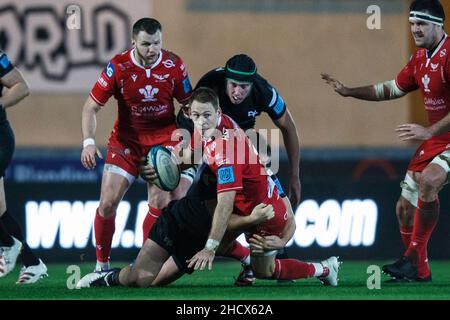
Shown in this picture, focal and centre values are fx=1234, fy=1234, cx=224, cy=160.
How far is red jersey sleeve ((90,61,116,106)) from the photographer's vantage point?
8297 mm

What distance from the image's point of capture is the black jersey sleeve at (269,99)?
328 inches

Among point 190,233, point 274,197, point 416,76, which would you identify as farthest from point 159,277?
point 416,76

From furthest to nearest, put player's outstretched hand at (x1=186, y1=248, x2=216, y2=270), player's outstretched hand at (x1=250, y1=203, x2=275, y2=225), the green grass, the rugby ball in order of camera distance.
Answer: the rugby ball → player's outstretched hand at (x1=250, y1=203, x2=275, y2=225) → the green grass → player's outstretched hand at (x1=186, y1=248, x2=216, y2=270)

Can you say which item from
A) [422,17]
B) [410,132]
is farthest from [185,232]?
[422,17]

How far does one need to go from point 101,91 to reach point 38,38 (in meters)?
7.13

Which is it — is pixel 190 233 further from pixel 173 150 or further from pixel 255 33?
pixel 255 33

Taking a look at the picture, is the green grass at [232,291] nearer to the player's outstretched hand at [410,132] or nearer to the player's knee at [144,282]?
the player's knee at [144,282]

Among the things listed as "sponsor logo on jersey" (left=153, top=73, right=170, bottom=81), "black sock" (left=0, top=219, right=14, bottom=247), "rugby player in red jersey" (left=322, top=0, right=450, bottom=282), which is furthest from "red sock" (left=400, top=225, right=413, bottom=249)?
"black sock" (left=0, top=219, right=14, bottom=247)

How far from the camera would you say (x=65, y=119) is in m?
15.5

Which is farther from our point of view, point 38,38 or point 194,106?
point 38,38

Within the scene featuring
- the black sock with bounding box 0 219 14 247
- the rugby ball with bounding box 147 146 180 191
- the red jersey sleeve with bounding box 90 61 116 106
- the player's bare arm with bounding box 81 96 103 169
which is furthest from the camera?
the black sock with bounding box 0 219 14 247

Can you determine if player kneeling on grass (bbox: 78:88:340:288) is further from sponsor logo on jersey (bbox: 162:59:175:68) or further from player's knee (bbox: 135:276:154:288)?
sponsor logo on jersey (bbox: 162:59:175:68)

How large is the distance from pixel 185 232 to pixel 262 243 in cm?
49

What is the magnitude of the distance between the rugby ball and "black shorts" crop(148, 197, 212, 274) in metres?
0.25
